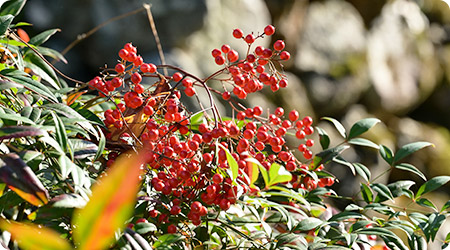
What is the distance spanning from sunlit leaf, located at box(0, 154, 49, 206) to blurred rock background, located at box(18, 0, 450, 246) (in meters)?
1.59

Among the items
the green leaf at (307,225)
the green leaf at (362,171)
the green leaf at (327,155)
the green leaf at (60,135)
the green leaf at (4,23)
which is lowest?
the green leaf at (307,225)

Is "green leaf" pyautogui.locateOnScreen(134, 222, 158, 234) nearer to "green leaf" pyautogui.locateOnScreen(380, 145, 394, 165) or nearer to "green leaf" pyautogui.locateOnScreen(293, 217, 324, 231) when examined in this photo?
"green leaf" pyautogui.locateOnScreen(293, 217, 324, 231)

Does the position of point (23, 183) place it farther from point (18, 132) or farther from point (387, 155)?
point (387, 155)

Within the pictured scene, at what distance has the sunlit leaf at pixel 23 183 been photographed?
288 mm

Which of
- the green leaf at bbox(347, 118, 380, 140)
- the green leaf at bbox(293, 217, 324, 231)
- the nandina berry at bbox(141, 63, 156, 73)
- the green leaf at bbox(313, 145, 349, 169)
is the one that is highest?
the nandina berry at bbox(141, 63, 156, 73)

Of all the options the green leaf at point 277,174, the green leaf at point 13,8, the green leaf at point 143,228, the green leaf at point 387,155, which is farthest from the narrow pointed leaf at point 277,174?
the green leaf at point 13,8

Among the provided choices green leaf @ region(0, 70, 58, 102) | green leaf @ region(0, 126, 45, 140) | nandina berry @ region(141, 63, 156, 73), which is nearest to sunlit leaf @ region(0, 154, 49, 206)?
green leaf @ region(0, 126, 45, 140)

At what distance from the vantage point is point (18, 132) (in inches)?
12.6

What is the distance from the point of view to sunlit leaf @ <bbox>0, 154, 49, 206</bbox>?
288 millimetres

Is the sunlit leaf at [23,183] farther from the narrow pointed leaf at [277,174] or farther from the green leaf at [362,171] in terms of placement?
the green leaf at [362,171]

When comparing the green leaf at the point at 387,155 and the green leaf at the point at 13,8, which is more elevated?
the green leaf at the point at 13,8

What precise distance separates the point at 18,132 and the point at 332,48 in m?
2.27

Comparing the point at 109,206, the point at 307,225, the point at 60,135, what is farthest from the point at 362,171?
the point at 109,206

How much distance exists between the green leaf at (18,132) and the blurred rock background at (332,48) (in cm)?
156
